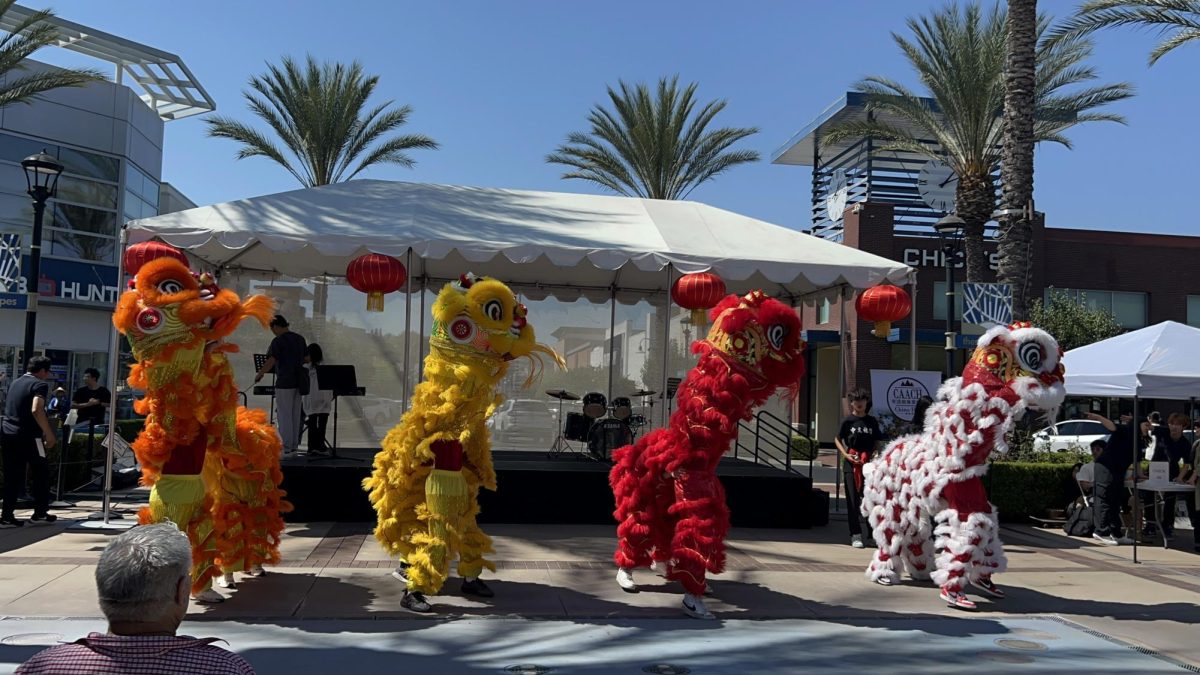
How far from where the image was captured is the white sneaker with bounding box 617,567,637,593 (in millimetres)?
7000

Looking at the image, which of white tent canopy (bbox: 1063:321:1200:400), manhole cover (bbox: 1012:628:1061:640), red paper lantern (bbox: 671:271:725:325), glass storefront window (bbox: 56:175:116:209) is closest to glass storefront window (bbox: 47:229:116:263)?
glass storefront window (bbox: 56:175:116:209)

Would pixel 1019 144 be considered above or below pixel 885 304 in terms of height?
above

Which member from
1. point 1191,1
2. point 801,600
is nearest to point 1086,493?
point 801,600

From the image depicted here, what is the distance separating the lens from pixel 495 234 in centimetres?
1024

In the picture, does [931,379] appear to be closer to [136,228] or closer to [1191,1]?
[1191,1]

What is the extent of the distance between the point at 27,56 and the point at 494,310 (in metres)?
13.7

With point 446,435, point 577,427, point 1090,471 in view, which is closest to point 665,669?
point 446,435

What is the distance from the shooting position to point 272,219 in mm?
9906

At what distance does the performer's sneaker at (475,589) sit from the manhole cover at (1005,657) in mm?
3431

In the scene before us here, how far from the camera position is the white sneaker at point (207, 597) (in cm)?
618

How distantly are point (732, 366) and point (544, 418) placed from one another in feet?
27.0

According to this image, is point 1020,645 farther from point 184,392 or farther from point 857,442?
point 184,392

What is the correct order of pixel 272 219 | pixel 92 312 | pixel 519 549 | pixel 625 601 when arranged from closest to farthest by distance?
pixel 625 601, pixel 519 549, pixel 272 219, pixel 92 312

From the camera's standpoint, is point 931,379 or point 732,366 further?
point 931,379
